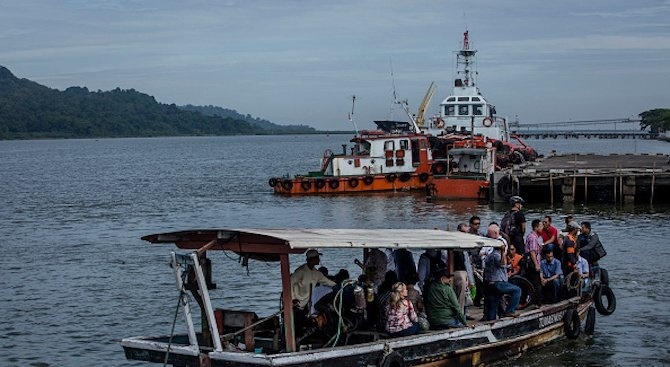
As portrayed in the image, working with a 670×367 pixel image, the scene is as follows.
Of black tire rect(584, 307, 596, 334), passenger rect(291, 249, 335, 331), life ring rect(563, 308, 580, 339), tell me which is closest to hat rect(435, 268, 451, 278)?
passenger rect(291, 249, 335, 331)

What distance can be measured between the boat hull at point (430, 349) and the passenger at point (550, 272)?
0.38 m

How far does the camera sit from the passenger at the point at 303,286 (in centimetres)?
1495

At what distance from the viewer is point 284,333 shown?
14422 mm

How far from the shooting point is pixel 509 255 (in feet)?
60.9

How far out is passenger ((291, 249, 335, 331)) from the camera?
1495 centimetres

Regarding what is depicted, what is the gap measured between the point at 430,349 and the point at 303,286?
7.14 feet

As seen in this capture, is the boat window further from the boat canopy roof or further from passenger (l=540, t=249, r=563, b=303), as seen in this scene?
the boat canopy roof

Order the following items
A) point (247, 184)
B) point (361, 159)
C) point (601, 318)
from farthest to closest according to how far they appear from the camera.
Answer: point (247, 184) → point (361, 159) → point (601, 318)

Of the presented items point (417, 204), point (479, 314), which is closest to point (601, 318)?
point (479, 314)

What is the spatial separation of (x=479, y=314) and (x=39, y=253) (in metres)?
19.3

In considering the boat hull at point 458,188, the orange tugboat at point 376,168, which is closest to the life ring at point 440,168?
the orange tugboat at point 376,168

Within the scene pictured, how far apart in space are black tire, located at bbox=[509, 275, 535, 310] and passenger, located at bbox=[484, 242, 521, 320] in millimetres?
1002

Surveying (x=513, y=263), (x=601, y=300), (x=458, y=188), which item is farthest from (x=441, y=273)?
(x=458, y=188)

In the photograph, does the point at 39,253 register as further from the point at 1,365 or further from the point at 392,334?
the point at 392,334
